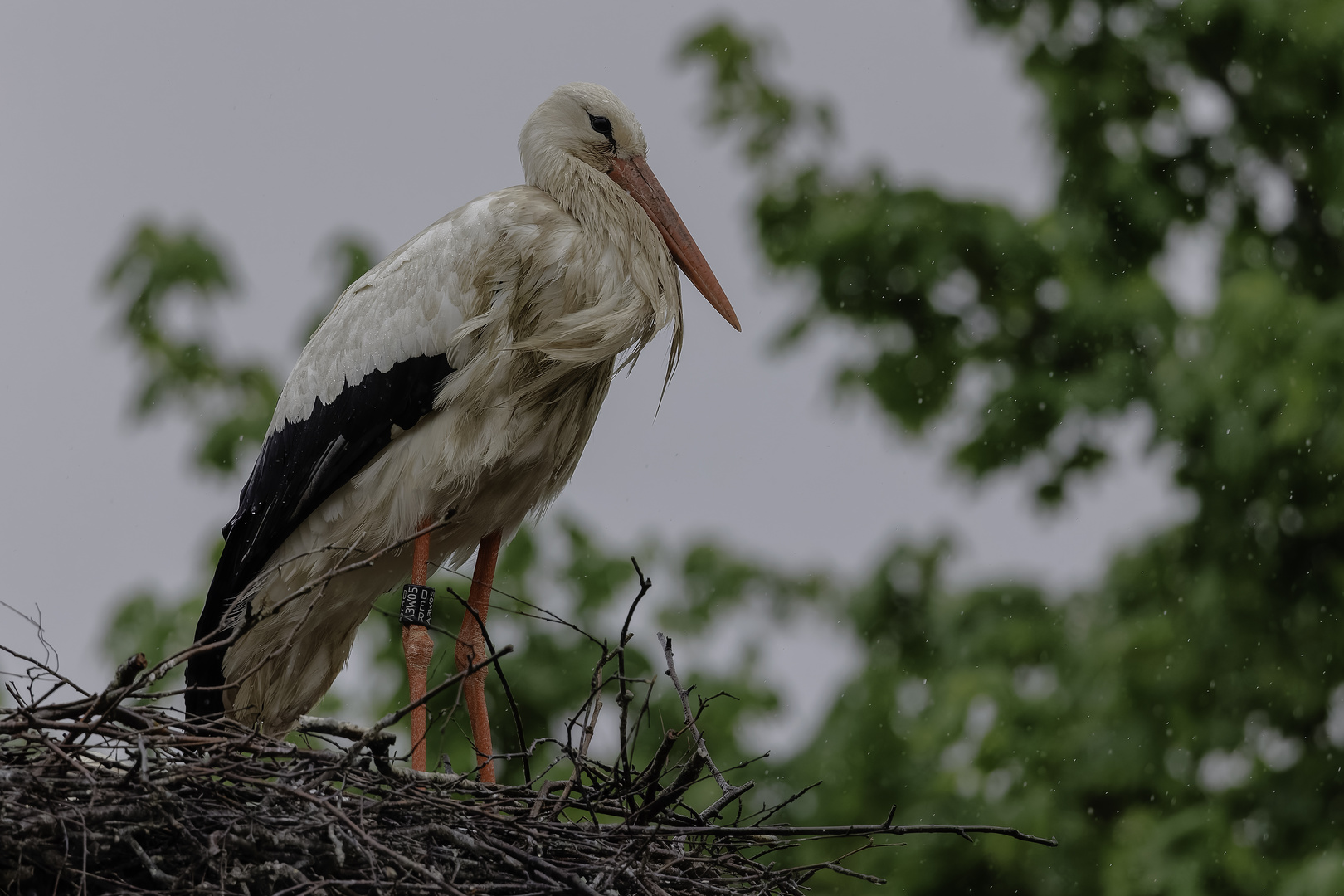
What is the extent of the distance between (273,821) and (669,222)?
6.46 feet

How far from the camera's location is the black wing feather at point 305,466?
3607 millimetres

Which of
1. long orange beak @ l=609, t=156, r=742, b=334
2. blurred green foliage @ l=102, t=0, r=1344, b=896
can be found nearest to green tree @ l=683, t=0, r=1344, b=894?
blurred green foliage @ l=102, t=0, r=1344, b=896

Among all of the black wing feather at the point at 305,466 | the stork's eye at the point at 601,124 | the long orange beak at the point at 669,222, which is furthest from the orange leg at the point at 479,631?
the stork's eye at the point at 601,124

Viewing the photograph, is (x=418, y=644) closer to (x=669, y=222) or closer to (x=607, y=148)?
(x=669, y=222)

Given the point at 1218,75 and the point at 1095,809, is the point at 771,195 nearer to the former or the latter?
the point at 1218,75

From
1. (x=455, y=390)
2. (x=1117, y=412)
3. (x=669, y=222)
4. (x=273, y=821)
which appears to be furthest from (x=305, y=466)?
(x=1117, y=412)

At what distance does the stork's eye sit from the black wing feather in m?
0.81

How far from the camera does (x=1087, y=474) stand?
7.05 metres

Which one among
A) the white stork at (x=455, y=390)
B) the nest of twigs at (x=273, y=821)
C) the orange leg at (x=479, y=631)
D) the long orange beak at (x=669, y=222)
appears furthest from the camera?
the long orange beak at (x=669, y=222)

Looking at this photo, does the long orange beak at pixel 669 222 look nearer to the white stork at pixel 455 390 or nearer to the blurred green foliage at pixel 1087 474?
the white stork at pixel 455 390

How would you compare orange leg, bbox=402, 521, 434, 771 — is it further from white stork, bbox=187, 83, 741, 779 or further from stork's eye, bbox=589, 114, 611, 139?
stork's eye, bbox=589, 114, 611, 139

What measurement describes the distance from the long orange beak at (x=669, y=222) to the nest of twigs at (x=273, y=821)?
1.28 m

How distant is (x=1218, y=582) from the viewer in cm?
616

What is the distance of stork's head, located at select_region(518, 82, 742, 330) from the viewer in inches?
155
